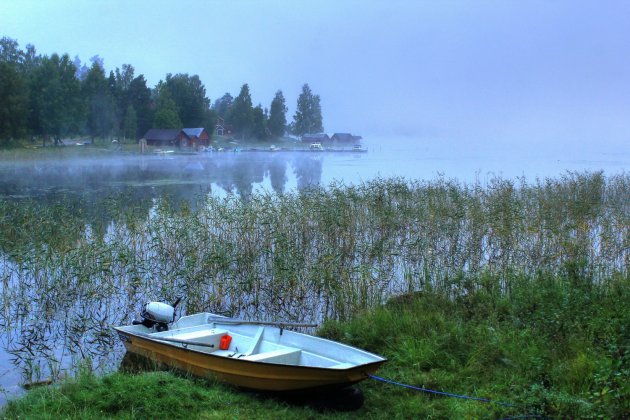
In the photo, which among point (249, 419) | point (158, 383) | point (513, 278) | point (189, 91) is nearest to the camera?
point (249, 419)

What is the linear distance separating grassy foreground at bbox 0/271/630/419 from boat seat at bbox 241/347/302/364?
42cm

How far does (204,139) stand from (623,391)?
76.3 m

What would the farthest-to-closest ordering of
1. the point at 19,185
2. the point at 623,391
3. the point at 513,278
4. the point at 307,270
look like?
1. the point at 19,185
2. the point at 307,270
3. the point at 513,278
4. the point at 623,391

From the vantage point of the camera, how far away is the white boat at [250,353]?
225 inches

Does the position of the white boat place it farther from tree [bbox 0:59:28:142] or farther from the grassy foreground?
tree [bbox 0:59:28:142]

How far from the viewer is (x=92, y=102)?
6406 cm

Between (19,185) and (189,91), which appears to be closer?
(19,185)

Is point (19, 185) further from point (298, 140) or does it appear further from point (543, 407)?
point (298, 140)

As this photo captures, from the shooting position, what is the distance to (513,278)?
8992 millimetres

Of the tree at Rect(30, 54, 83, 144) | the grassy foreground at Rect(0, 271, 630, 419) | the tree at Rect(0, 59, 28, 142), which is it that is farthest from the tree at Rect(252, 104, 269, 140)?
the grassy foreground at Rect(0, 271, 630, 419)

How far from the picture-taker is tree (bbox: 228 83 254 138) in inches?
3396

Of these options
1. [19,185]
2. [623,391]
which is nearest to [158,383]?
[623,391]

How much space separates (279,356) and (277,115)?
300ft

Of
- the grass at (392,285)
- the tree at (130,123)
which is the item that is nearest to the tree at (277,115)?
the tree at (130,123)
